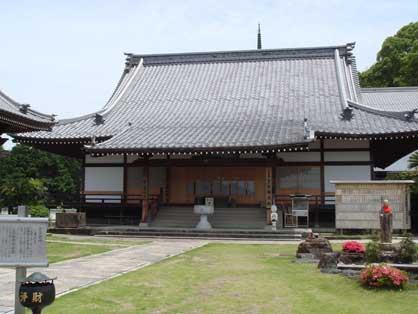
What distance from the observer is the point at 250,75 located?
103ft

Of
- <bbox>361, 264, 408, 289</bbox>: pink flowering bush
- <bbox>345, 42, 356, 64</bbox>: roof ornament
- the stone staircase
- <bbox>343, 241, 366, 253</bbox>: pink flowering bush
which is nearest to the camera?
<bbox>361, 264, 408, 289</bbox>: pink flowering bush

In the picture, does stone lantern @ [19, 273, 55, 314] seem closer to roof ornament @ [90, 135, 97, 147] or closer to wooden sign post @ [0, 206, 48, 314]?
wooden sign post @ [0, 206, 48, 314]

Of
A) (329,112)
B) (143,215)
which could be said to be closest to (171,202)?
(143,215)

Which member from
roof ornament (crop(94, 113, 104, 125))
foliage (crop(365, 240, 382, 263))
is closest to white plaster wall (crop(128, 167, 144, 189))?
roof ornament (crop(94, 113, 104, 125))

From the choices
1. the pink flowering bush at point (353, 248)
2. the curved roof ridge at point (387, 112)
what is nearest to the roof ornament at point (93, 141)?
the curved roof ridge at point (387, 112)

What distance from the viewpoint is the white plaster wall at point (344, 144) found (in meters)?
24.1

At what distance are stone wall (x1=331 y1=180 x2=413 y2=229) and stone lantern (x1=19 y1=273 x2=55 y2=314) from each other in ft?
53.1

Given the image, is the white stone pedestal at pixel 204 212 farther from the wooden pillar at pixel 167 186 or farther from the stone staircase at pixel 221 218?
the wooden pillar at pixel 167 186

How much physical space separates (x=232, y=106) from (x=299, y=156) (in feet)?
18.0

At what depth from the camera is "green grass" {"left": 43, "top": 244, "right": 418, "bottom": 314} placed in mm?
8039

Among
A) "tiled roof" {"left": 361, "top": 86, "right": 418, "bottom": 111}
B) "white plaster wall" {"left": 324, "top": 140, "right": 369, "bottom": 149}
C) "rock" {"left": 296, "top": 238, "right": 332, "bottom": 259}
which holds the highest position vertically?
"tiled roof" {"left": 361, "top": 86, "right": 418, "bottom": 111}

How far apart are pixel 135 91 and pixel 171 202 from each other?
7.95 metres

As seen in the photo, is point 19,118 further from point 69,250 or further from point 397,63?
point 397,63

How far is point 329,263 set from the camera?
1138cm
